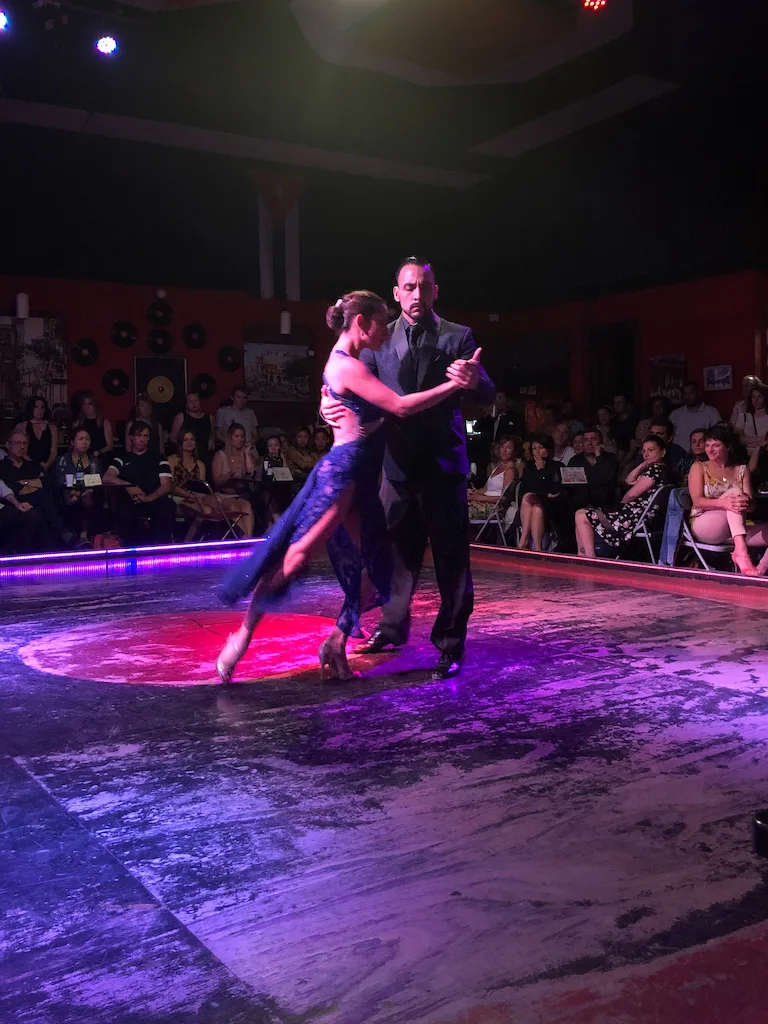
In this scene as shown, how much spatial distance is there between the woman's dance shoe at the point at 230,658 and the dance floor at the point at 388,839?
0.16 feet

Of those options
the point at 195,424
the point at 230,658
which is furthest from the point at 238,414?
the point at 230,658

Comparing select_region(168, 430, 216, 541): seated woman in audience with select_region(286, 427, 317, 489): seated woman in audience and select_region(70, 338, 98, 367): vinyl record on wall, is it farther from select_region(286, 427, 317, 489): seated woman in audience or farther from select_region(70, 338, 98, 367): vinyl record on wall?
select_region(70, 338, 98, 367): vinyl record on wall

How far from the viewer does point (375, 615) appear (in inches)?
183

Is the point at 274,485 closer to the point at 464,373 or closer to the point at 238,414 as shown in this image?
the point at 238,414

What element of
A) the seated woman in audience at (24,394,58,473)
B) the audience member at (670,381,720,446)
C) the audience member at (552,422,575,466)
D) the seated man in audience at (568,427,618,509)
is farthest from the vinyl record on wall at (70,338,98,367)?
the audience member at (670,381,720,446)

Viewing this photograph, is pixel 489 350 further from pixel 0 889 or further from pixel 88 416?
pixel 0 889

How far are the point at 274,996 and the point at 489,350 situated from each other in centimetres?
1380

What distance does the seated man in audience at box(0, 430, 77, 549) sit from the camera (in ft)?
25.8

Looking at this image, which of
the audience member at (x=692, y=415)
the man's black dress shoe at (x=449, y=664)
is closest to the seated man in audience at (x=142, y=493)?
the man's black dress shoe at (x=449, y=664)

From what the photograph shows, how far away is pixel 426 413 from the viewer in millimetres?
3326

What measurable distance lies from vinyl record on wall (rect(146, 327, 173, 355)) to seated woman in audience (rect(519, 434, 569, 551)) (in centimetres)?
587

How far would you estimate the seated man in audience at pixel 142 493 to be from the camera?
841 centimetres

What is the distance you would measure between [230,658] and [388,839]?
1429mm

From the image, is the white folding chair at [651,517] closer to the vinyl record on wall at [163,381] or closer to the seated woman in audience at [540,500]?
the seated woman in audience at [540,500]
